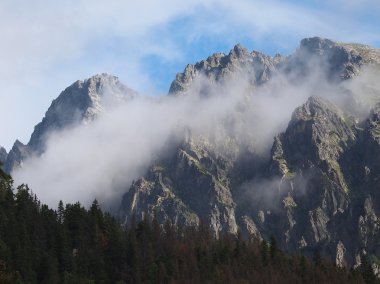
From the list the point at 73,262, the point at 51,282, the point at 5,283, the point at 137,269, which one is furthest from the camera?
the point at 137,269

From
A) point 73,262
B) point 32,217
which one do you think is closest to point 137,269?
point 73,262

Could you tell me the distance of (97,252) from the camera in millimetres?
199875

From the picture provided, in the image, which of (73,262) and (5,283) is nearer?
(5,283)

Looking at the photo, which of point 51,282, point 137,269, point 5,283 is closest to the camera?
point 5,283

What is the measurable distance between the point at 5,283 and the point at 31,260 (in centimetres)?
8478

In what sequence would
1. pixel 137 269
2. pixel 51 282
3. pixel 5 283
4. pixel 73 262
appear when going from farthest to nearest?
pixel 137 269
pixel 73 262
pixel 51 282
pixel 5 283

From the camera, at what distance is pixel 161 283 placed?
199000 millimetres

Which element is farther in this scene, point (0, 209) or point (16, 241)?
point (0, 209)

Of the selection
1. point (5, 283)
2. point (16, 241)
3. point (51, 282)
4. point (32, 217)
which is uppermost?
point (32, 217)

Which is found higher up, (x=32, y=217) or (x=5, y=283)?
(x=32, y=217)

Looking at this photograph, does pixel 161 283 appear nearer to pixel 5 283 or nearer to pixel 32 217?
pixel 32 217

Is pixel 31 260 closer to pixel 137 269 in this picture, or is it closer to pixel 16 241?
pixel 16 241

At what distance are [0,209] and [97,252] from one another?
104 feet

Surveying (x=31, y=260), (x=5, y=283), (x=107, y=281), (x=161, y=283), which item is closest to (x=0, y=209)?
(x=31, y=260)
